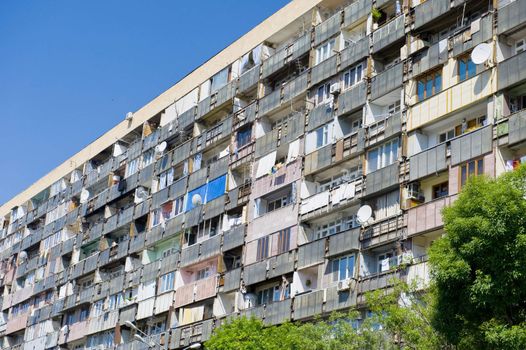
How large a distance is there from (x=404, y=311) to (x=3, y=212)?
64.4 m

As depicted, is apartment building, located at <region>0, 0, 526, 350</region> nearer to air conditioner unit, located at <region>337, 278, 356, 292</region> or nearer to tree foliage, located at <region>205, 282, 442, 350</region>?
air conditioner unit, located at <region>337, 278, 356, 292</region>

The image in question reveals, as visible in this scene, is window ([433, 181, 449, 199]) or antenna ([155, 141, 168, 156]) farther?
antenna ([155, 141, 168, 156])

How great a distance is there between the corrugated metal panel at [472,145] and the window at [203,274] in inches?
774

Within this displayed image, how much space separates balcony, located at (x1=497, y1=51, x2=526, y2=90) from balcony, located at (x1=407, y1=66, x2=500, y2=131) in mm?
191

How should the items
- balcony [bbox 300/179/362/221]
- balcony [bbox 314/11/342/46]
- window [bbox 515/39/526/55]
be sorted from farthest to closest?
1. balcony [bbox 314/11/342/46]
2. balcony [bbox 300/179/362/221]
3. window [bbox 515/39/526/55]

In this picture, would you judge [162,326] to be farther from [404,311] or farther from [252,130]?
[404,311]

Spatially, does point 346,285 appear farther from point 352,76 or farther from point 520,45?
point 520,45

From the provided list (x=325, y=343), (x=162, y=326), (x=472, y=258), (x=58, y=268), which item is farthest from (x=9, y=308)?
(x=472, y=258)

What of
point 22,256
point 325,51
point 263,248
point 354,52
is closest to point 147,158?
point 263,248

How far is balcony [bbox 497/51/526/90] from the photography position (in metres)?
35.2

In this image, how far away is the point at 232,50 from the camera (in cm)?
5628

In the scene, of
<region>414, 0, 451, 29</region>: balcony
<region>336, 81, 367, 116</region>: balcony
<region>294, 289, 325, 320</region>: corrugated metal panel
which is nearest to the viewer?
<region>414, 0, 451, 29</region>: balcony

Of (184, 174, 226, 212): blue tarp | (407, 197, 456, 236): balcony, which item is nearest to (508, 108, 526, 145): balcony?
A: (407, 197, 456, 236): balcony

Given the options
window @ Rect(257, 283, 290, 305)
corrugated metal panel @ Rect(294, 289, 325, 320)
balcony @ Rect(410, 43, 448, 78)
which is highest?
balcony @ Rect(410, 43, 448, 78)
